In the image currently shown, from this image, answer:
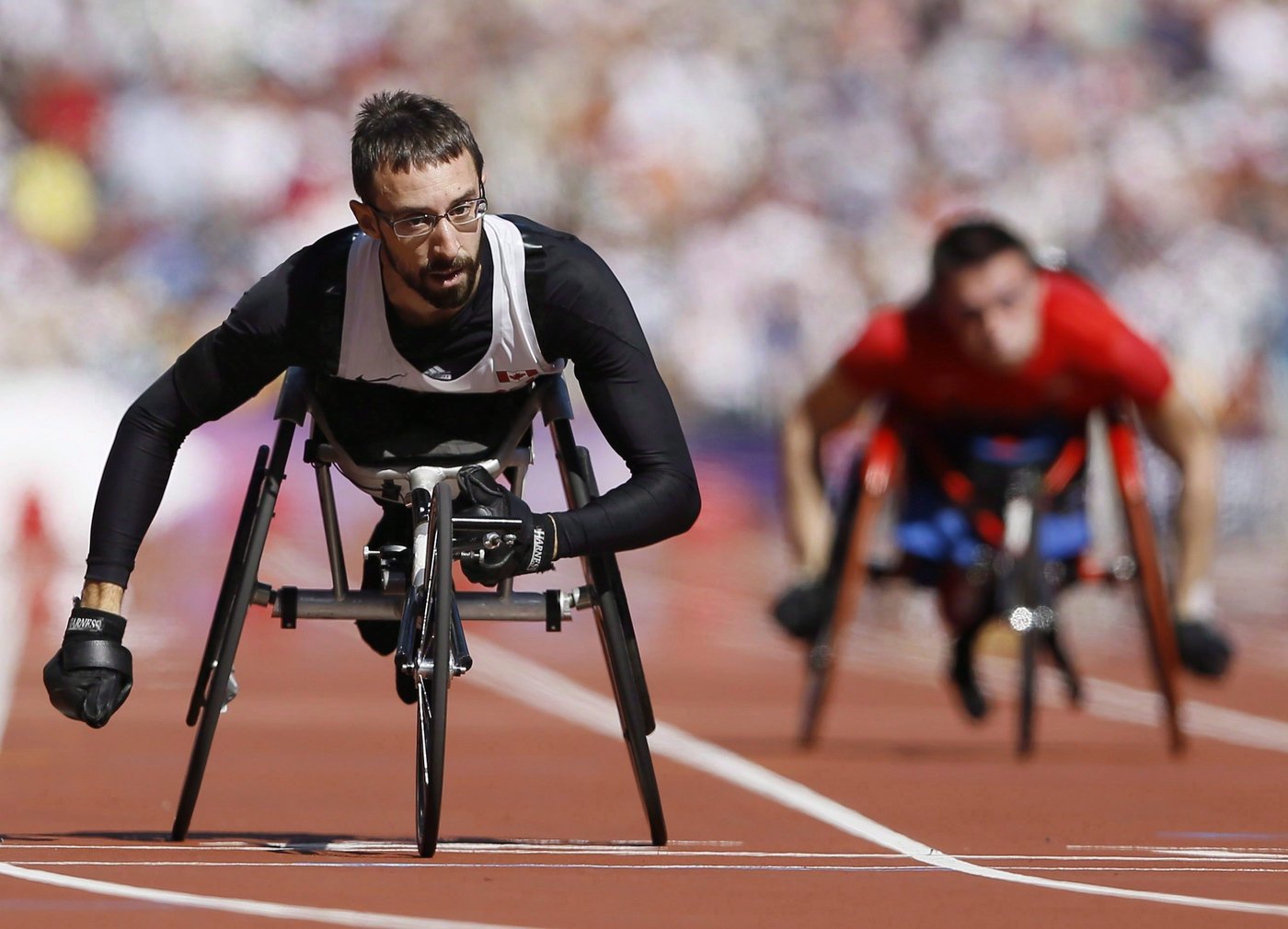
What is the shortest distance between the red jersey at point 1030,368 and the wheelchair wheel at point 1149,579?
11.4 inches

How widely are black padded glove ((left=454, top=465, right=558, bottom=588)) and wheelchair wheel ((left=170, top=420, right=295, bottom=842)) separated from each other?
1.49ft

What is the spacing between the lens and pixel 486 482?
5547 millimetres

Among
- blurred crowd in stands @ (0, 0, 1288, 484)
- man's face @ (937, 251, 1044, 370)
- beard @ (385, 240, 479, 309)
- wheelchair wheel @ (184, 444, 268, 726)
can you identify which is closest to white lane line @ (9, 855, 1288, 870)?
wheelchair wheel @ (184, 444, 268, 726)

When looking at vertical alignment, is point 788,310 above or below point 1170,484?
above

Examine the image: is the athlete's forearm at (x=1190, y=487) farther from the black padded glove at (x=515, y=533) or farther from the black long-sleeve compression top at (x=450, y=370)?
the black padded glove at (x=515, y=533)

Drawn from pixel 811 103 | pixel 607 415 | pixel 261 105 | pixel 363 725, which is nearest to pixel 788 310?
pixel 811 103

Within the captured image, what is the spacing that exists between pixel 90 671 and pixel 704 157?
18168 mm

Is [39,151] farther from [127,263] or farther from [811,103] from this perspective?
[811,103]

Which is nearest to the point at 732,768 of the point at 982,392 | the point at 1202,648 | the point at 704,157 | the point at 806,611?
the point at 806,611

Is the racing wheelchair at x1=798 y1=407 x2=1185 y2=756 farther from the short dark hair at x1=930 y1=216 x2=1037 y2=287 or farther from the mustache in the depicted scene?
the mustache

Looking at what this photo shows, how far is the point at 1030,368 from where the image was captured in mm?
9008

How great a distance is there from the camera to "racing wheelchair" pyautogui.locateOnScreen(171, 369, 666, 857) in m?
5.68

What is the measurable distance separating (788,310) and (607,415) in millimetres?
16566

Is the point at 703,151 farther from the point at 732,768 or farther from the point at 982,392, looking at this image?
the point at 732,768
